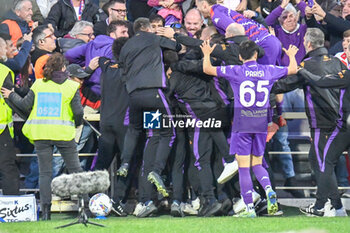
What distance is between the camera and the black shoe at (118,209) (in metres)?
11.9

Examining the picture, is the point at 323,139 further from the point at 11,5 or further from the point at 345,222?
the point at 11,5

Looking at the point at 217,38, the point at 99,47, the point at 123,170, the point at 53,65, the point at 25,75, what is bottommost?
the point at 123,170

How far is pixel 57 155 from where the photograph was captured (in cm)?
1259

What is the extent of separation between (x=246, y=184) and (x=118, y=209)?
1.81 m

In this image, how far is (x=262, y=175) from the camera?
11.3 m

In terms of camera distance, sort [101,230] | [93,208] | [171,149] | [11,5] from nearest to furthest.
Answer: [101,230]
[93,208]
[171,149]
[11,5]

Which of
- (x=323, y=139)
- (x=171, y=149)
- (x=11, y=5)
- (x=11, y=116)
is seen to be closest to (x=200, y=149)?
(x=171, y=149)

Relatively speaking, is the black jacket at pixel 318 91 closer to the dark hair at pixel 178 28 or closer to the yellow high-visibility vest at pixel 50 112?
the dark hair at pixel 178 28

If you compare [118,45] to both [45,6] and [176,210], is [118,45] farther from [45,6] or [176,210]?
[45,6]

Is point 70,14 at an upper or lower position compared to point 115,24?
upper

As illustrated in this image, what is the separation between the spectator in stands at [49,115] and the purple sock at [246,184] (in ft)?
7.03

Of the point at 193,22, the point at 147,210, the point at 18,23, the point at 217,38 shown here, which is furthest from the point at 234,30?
the point at 18,23

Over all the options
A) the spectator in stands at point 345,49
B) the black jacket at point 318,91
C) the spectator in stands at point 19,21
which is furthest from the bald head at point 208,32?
the spectator in stands at point 19,21

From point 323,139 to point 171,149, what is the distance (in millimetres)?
1995
